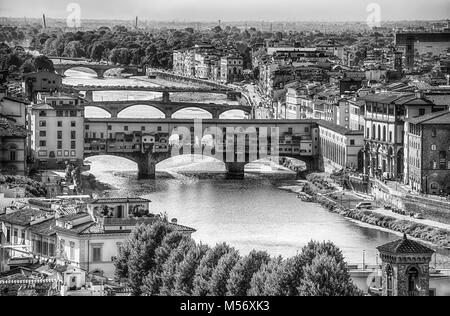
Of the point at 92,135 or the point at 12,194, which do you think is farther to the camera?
the point at 92,135

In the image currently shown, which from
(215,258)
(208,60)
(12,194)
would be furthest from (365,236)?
(208,60)

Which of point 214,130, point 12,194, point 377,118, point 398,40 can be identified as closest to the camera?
point 12,194

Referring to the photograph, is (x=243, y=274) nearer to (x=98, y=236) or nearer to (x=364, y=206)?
(x=98, y=236)

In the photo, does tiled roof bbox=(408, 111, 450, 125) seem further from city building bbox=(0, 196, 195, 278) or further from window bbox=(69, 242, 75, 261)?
window bbox=(69, 242, 75, 261)

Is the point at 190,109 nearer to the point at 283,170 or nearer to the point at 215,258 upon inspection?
the point at 283,170

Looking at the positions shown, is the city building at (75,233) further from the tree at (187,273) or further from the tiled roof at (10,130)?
the tiled roof at (10,130)

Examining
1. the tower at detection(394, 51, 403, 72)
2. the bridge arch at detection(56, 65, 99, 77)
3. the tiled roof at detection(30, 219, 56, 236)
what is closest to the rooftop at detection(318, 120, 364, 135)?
the tower at detection(394, 51, 403, 72)
